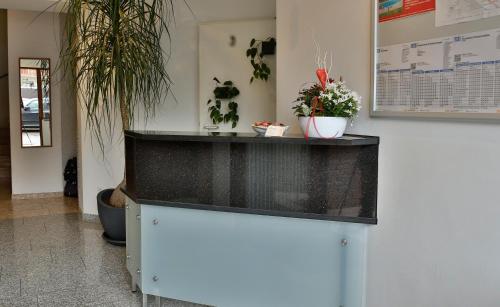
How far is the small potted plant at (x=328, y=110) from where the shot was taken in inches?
102

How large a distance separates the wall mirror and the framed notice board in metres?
5.62

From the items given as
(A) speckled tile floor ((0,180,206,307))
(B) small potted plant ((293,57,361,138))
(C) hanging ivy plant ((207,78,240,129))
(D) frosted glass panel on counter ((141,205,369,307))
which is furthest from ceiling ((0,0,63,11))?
(B) small potted plant ((293,57,361,138))

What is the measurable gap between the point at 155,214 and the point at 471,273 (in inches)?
72.8

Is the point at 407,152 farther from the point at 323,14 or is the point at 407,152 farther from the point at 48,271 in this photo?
the point at 48,271

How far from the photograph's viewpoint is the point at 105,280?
376 centimetres

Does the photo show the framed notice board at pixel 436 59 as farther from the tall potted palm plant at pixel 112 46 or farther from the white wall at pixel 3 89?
the white wall at pixel 3 89

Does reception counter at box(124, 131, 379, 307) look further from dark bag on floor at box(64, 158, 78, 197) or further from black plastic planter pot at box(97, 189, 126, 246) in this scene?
dark bag on floor at box(64, 158, 78, 197)

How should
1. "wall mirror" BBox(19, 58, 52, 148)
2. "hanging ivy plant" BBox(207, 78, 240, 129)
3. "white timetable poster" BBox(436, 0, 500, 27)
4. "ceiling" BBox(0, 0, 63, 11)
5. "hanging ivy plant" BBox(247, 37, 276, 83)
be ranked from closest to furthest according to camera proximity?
"white timetable poster" BBox(436, 0, 500, 27), "hanging ivy plant" BBox(247, 37, 276, 83), "hanging ivy plant" BBox(207, 78, 240, 129), "ceiling" BBox(0, 0, 63, 11), "wall mirror" BBox(19, 58, 52, 148)

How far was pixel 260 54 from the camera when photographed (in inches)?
185

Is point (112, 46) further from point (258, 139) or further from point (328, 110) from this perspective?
point (328, 110)

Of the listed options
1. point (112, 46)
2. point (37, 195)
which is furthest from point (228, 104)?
A: point (37, 195)

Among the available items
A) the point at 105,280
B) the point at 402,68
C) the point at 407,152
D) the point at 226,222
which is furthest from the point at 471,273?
the point at 105,280

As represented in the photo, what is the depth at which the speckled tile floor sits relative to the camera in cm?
341

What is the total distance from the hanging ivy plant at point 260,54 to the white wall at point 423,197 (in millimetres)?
1222
